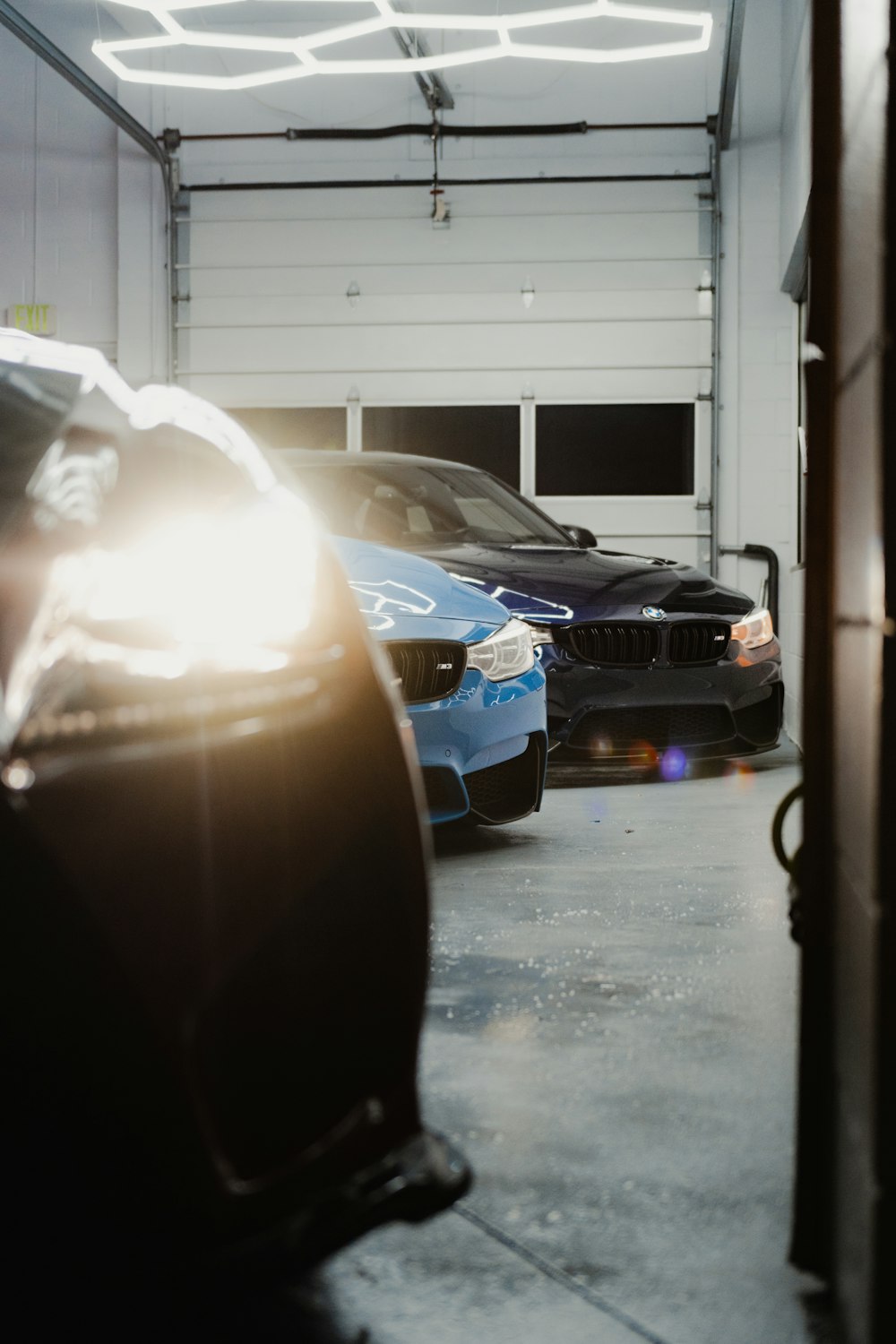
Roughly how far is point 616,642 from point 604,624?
0.11 m

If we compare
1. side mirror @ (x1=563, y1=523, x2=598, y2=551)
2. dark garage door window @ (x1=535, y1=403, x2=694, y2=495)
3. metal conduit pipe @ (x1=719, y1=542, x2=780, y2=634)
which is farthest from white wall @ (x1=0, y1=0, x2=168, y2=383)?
side mirror @ (x1=563, y1=523, x2=598, y2=551)

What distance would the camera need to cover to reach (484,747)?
4.80 m

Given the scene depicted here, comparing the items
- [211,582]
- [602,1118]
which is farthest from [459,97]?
[211,582]

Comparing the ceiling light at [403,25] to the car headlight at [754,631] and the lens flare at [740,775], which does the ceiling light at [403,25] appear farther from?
the lens flare at [740,775]

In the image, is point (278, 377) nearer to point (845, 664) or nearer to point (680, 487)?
point (680, 487)

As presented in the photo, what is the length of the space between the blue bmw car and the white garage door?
7.48m

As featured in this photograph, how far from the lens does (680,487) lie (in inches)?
484

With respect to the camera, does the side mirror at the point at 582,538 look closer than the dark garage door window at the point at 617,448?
Yes

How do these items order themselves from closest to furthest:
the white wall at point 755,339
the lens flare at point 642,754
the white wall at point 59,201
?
the lens flare at point 642,754, the white wall at point 755,339, the white wall at point 59,201

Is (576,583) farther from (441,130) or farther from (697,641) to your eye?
(441,130)

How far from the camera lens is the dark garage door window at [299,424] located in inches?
497

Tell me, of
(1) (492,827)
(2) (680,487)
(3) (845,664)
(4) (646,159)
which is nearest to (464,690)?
(1) (492,827)

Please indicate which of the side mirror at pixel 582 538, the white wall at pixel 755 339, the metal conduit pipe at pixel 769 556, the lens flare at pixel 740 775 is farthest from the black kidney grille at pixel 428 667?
the white wall at pixel 755 339

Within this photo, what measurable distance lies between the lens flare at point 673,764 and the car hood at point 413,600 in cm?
218
